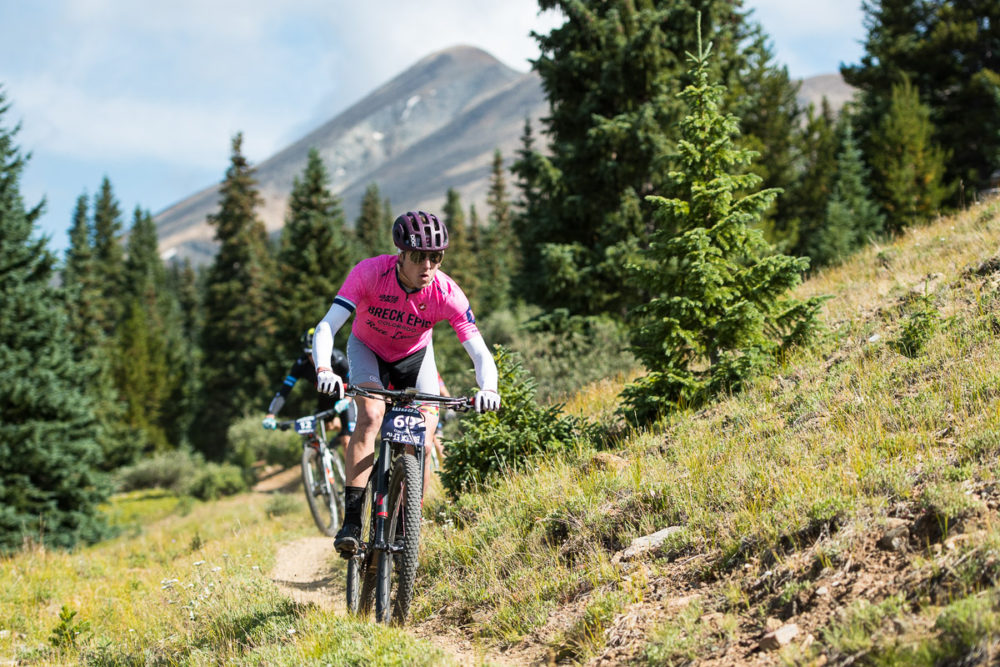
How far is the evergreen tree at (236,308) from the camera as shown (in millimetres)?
47000

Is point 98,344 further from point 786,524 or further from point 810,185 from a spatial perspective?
point 786,524

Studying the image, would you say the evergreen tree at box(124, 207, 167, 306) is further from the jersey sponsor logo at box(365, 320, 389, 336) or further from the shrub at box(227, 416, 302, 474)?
the jersey sponsor logo at box(365, 320, 389, 336)

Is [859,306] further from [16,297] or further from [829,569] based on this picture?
[16,297]

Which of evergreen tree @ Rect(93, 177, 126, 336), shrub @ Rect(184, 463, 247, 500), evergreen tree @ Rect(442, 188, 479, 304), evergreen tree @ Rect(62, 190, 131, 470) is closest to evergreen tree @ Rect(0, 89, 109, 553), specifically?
shrub @ Rect(184, 463, 247, 500)

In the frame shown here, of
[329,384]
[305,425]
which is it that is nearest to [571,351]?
[305,425]

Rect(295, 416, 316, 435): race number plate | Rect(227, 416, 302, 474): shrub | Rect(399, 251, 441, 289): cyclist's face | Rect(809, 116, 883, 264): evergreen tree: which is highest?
Rect(809, 116, 883, 264): evergreen tree

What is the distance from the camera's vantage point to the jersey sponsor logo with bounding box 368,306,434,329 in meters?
5.44

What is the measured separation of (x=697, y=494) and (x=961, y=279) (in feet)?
16.1

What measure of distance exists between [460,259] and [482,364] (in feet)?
189

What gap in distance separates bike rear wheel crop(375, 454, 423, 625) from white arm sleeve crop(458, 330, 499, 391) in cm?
79

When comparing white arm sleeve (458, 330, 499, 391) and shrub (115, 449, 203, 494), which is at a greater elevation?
white arm sleeve (458, 330, 499, 391)

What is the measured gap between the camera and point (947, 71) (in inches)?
1312

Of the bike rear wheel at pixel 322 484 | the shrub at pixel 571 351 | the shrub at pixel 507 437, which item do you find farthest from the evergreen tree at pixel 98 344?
the shrub at pixel 507 437

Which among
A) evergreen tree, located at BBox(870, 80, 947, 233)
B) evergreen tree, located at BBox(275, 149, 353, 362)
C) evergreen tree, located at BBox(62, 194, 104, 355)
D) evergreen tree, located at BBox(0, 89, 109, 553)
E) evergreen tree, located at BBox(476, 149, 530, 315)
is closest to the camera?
evergreen tree, located at BBox(0, 89, 109, 553)
